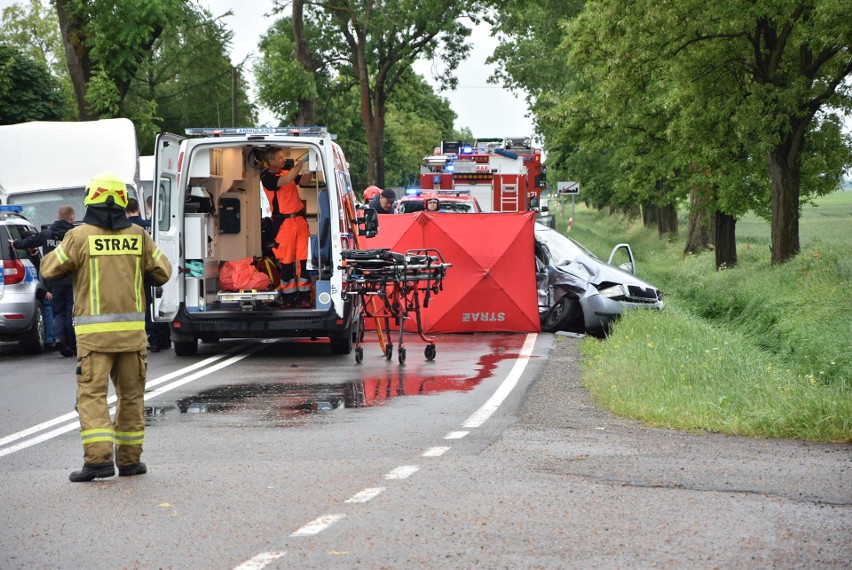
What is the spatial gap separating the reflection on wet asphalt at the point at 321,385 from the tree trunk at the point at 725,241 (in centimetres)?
1677

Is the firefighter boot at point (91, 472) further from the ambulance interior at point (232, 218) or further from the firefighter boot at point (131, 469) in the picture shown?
the ambulance interior at point (232, 218)

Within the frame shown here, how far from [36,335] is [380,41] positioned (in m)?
31.2

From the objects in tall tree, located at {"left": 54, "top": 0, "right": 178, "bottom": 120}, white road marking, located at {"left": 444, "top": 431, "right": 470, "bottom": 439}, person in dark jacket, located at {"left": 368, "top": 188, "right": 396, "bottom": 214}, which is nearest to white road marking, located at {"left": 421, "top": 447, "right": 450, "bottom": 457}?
white road marking, located at {"left": 444, "top": 431, "right": 470, "bottom": 439}

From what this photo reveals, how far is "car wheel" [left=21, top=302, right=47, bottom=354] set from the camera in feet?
57.8

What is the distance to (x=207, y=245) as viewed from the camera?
53.5 feet

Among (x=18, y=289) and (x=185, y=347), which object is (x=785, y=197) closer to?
(x=185, y=347)

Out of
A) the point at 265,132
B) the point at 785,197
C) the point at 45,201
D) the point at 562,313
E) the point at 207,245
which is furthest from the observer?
the point at 785,197

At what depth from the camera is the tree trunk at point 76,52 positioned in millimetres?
33469

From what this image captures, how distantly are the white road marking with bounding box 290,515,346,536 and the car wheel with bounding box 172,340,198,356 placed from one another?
32.0ft

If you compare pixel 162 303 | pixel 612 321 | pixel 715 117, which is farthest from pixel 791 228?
pixel 162 303

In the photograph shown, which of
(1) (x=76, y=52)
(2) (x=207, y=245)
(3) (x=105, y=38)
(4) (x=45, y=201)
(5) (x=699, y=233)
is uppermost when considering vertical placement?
(3) (x=105, y=38)

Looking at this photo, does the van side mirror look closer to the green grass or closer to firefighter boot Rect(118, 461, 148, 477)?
the green grass

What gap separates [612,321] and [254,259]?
16.7 ft

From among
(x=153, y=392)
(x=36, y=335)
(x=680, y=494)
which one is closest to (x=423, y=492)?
(x=680, y=494)
